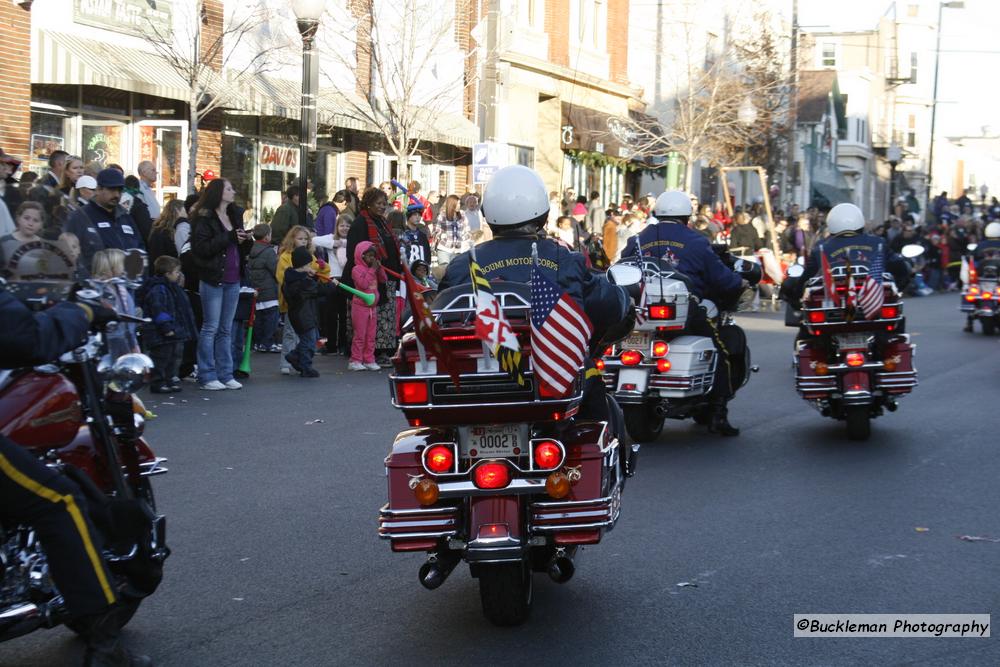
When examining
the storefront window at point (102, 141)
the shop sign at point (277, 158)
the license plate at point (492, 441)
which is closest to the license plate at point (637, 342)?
the license plate at point (492, 441)

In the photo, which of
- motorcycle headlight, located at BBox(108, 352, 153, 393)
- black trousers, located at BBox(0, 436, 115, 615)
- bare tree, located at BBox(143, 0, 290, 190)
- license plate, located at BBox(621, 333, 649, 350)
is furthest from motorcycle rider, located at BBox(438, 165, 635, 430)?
bare tree, located at BBox(143, 0, 290, 190)

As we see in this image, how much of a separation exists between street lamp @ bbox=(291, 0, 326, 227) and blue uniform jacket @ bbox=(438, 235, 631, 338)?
11587 millimetres

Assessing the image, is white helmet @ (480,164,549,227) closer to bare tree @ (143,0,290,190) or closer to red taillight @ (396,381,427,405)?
red taillight @ (396,381,427,405)

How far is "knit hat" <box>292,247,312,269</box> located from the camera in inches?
579

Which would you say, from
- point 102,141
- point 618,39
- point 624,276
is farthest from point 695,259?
point 618,39

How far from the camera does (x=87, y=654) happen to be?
4.69 metres

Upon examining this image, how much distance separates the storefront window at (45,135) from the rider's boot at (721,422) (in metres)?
10.6

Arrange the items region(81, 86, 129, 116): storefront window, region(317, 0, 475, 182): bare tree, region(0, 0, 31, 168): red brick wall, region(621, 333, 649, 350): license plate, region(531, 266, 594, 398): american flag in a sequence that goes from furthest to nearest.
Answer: region(317, 0, 475, 182): bare tree
region(81, 86, 129, 116): storefront window
region(0, 0, 31, 168): red brick wall
region(621, 333, 649, 350): license plate
region(531, 266, 594, 398): american flag

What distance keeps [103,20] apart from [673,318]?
11570mm

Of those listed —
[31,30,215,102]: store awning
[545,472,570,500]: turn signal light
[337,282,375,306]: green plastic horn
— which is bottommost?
[545,472,570,500]: turn signal light

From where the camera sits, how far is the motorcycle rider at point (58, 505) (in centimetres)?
439

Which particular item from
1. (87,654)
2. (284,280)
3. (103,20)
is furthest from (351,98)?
(87,654)

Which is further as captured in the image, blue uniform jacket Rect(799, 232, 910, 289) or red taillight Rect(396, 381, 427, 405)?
blue uniform jacket Rect(799, 232, 910, 289)

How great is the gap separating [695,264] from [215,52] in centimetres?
1178
